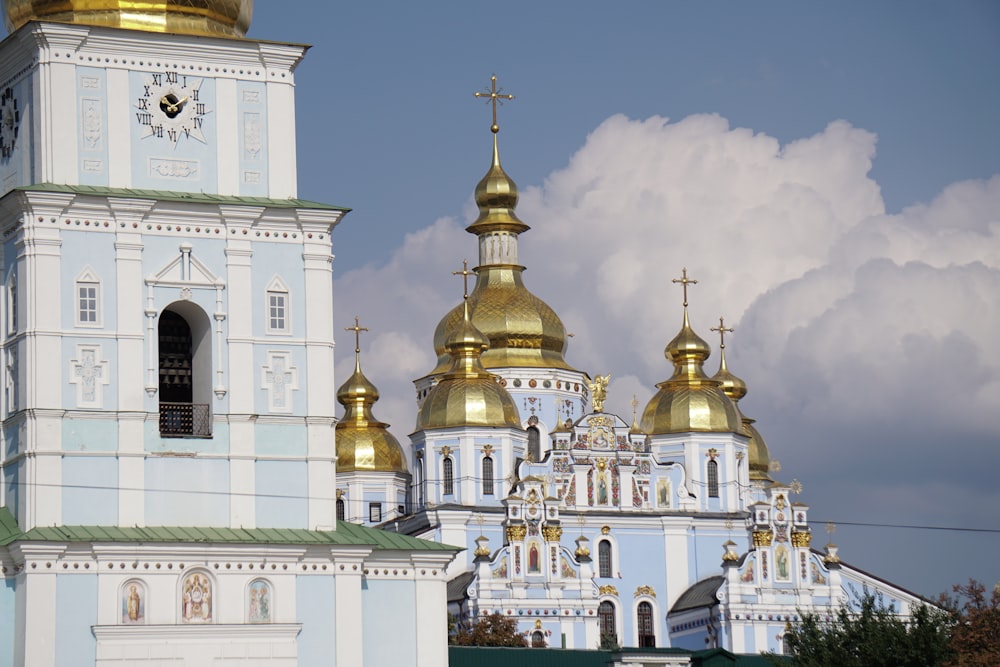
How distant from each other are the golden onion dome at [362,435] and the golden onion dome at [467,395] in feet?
15.5

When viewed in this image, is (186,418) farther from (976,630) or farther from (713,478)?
(713,478)

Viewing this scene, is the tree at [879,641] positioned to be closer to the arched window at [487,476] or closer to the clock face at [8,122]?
the clock face at [8,122]

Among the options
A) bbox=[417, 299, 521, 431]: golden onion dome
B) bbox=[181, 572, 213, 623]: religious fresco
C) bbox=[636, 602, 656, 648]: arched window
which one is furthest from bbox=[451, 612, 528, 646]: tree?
bbox=[181, 572, 213, 623]: religious fresco

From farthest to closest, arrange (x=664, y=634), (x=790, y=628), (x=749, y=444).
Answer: (x=749, y=444) → (x=664, y=634) → (x=790, y=628)

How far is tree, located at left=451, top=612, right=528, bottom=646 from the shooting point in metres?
52.3

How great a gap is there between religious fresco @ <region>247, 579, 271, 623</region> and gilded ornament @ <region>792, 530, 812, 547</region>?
3277 cm

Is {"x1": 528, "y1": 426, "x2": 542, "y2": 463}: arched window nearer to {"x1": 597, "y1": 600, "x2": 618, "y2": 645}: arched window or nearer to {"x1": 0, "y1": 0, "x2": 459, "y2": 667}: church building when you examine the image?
{"x1": 597, "y1": 600, "x2": 618, "y2": 645}: arched window

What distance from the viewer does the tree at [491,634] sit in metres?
52.3

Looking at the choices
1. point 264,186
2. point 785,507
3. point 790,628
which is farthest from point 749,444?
point 264,186

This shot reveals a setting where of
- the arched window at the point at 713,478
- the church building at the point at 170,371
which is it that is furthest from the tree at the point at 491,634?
the church building at the point at 170,371

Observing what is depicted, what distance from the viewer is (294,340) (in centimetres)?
3247

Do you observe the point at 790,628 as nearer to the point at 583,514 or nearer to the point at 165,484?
the point at 165,484

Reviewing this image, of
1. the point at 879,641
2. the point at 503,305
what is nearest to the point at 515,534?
the point at 503,305

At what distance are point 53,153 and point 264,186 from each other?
297cm
